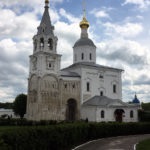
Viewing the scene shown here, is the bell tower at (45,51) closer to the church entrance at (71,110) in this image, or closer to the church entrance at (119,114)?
the church entrance at (71,110)

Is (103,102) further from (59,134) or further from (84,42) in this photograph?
(59,134)

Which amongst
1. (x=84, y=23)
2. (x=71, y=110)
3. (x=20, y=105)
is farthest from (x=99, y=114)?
(x=20, y=105)

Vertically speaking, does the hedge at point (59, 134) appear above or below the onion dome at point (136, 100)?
below

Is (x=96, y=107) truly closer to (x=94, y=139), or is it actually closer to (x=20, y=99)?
(x=94, y=139)

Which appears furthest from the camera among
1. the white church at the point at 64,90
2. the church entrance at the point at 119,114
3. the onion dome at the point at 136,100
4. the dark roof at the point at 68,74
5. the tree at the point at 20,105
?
the tree at the point at 20,105

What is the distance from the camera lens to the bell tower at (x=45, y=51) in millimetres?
40094

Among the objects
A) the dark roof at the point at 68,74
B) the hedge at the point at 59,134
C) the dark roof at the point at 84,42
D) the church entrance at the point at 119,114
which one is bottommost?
the hedge at the point at 59,134

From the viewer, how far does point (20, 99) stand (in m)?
58.2

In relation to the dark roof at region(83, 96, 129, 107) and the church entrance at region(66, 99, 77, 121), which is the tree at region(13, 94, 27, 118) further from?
the dark roof at region(83, 96, 129, 107)

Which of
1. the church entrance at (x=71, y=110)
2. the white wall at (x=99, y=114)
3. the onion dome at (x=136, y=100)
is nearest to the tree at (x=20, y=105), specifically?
the church entrance at (x=71, y=110)

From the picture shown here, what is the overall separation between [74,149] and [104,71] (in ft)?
97.7

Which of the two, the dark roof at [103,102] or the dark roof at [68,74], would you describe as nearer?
the dark roof at [103,102]

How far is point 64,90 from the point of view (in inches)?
1614

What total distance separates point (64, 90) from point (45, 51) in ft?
21.1
